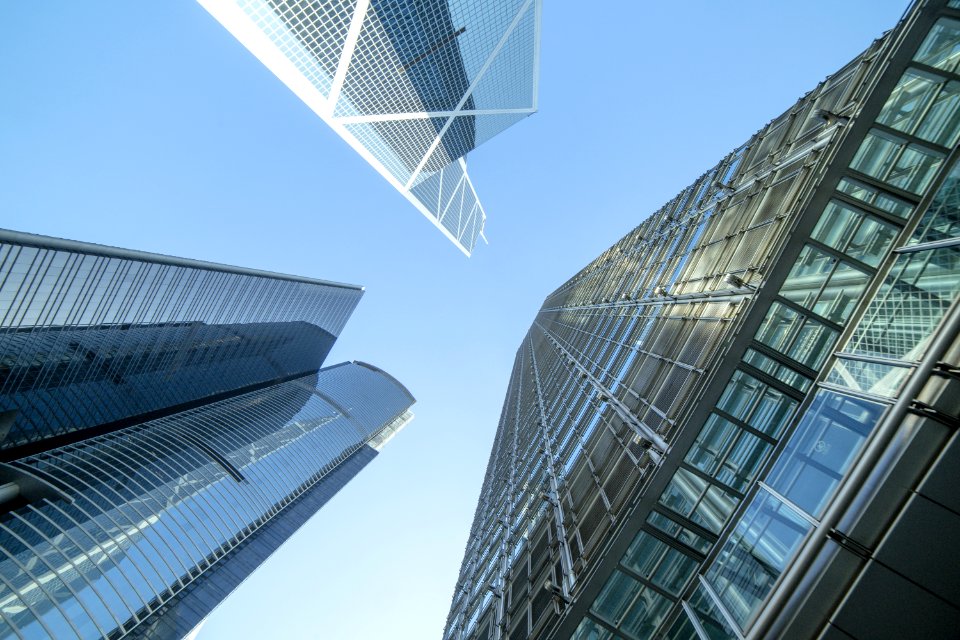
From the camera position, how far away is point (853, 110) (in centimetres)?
1138

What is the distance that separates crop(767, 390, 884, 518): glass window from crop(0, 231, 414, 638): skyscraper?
5008 centimetres

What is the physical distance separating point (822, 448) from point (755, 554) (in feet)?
7.05

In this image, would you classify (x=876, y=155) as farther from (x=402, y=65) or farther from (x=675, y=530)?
(x=402, y=65)

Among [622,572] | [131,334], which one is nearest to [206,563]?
[131,334]

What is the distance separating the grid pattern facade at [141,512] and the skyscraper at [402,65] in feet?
211

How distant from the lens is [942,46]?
9.84 metres

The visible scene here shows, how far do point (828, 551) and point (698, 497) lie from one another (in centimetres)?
455

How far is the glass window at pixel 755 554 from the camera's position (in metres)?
7.96

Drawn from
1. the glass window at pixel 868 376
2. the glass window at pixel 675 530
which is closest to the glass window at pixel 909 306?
the glass window at pixel 868 376

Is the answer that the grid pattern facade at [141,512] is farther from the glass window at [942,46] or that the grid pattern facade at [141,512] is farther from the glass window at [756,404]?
the glass window at [942,46]

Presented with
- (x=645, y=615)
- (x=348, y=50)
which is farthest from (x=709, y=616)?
(x=348, y=50)

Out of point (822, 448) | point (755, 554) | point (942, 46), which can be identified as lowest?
point (755, 554)

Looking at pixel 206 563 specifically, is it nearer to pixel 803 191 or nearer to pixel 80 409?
pixel 80 409

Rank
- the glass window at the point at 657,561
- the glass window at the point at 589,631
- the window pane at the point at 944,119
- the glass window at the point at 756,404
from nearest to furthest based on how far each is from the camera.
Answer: the window pane at the point at 944,119 → the glass window at the point at 756,404 → the glass window at the point at 657,561 → the glass window at the point at 589,631
